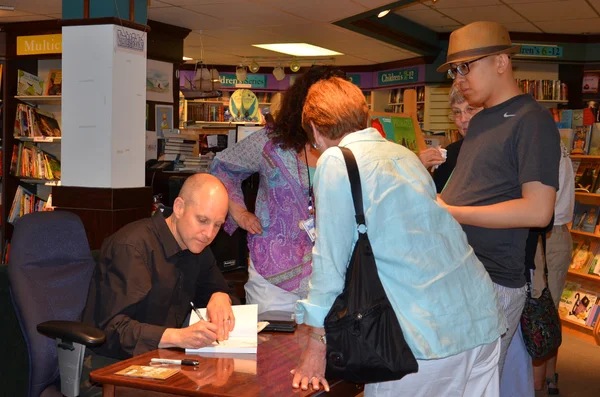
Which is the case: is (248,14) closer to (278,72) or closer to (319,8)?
(319,8)

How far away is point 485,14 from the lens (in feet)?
33.3

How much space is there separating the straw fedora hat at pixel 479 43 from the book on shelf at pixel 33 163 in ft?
21.8

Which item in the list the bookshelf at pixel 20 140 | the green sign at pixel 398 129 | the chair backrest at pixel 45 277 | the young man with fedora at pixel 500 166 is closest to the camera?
the young man with fedora at pixel 500 166

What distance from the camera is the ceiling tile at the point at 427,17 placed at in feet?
33.9

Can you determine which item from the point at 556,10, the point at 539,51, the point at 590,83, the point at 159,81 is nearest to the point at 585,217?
the point at 556,10

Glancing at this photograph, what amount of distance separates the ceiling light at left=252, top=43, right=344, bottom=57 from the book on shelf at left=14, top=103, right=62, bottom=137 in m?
4.49

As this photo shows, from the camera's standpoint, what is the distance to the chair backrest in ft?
8.76

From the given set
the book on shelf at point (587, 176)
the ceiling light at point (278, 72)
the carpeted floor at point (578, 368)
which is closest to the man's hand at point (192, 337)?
the carpeted floor at point (578, 368)

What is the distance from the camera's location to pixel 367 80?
1527cm

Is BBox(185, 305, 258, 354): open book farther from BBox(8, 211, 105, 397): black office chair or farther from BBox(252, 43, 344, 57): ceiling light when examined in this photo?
BBox(252, 43, 344, 57): ceiling light

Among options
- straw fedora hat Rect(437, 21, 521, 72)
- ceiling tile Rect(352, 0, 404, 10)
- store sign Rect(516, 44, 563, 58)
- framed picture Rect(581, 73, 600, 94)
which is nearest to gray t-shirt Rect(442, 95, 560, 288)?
straw fedora hat Rect(437, 21, 521, 72)

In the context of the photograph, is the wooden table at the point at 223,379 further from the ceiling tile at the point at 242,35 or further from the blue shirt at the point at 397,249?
the ceiling tile at the point at 242,35

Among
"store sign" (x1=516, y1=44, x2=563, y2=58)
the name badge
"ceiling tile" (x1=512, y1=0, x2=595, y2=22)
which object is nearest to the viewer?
the name badge

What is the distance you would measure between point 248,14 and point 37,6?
7.83 feet
